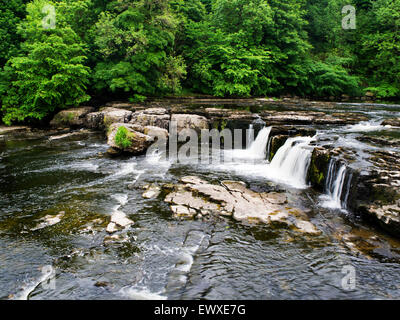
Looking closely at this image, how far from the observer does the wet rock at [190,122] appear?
1447 cm

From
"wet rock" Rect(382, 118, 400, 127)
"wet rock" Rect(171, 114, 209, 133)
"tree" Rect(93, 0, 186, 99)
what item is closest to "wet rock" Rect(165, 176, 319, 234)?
"wet rock" Rect(171, 114, 209, 133)

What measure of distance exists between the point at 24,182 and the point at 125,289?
272 inches

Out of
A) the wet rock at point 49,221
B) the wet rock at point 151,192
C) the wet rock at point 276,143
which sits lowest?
the wet rock at point 49,221

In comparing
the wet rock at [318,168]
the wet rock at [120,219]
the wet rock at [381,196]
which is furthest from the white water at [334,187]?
the wet rock at [120,219]

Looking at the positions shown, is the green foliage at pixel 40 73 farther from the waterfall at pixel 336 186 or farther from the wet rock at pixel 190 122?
the waterfall at pixel 336 186

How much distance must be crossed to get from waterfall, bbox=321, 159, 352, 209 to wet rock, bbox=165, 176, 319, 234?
126 centimetres

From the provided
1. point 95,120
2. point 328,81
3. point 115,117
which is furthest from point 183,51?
point 328,81

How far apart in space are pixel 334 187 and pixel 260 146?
536 cm

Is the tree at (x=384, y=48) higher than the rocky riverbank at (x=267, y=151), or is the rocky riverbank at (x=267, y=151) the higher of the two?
the tree at (x=384, y=48)

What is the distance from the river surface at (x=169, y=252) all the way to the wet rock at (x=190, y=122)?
6.48m

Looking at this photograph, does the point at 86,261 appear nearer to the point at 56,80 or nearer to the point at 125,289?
the point at 125,289

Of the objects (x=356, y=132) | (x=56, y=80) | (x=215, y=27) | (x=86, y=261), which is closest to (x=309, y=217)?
(x=86, y=261)
